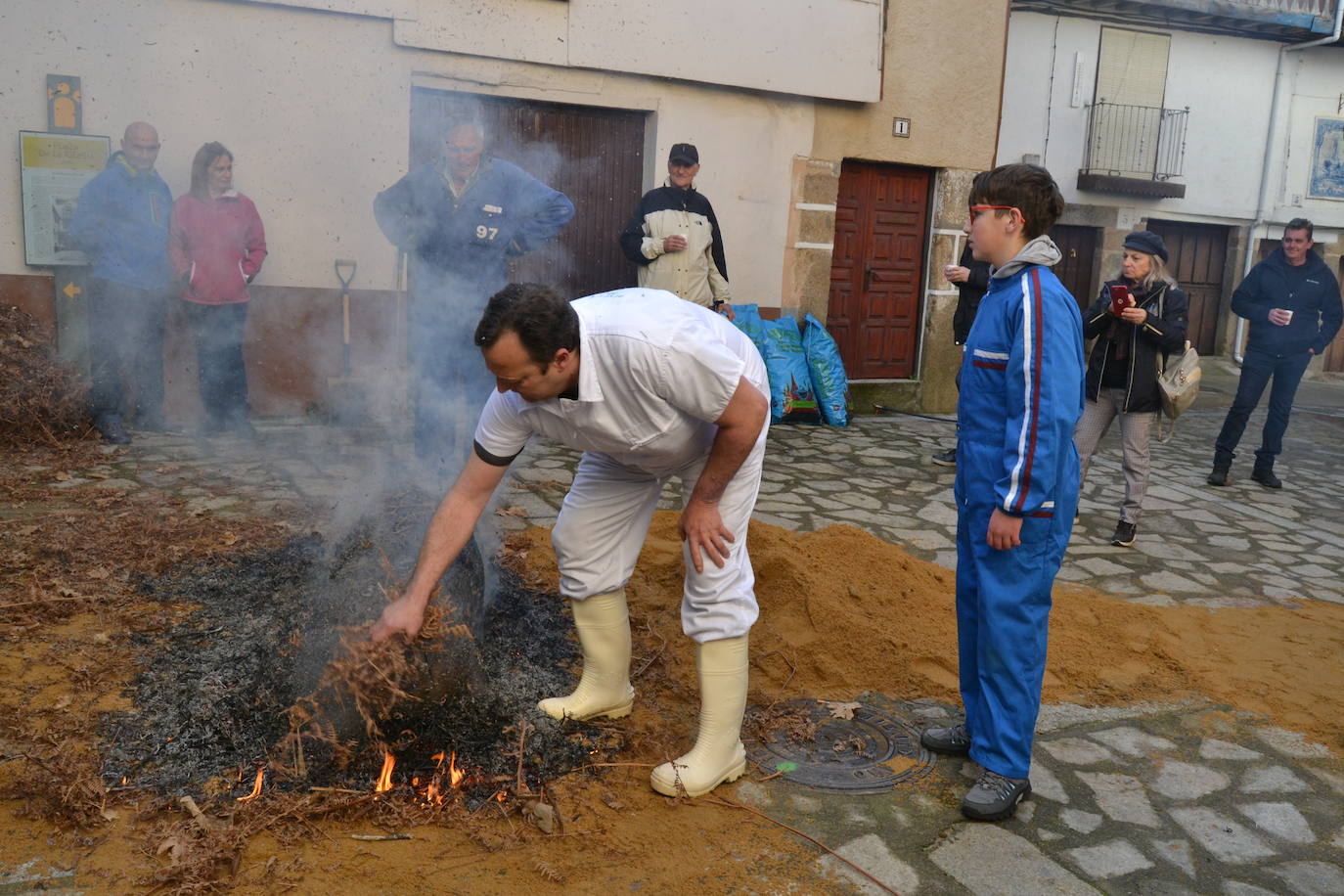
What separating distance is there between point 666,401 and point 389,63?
255 inches

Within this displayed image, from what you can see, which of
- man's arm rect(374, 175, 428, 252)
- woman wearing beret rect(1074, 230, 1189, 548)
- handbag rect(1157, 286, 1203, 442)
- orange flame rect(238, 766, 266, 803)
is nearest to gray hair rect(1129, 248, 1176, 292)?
woman wearing beret rect(1074, 230, 1189, 548)

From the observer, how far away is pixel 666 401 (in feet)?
9.62

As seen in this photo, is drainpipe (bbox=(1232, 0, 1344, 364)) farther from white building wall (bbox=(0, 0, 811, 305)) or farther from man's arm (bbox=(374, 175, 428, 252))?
man's arm (bbox=(374, 175, 428, 252))

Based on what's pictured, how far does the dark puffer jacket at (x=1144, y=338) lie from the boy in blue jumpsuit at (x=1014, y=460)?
314 centimetres

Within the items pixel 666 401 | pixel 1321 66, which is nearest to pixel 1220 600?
pixel 666 401

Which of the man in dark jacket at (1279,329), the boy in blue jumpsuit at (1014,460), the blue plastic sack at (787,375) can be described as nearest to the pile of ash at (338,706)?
the boy in blue jumpsuit at (1014,460)

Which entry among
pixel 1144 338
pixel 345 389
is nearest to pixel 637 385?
pixel 1144 338

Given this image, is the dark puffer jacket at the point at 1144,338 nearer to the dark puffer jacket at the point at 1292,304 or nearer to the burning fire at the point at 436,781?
the dark puffer jacket at the point at 1292,304

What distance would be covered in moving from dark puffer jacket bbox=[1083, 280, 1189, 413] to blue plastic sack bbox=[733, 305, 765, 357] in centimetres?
394

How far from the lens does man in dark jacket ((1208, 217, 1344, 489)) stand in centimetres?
812

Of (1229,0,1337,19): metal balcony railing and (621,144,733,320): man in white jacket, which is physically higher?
(1229,0,1337,19): metal balcony railing

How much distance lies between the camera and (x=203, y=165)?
7242 mm

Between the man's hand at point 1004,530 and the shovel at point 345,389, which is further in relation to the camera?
the shovel at point 345,389

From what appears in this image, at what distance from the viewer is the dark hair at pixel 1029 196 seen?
3.21 meters
